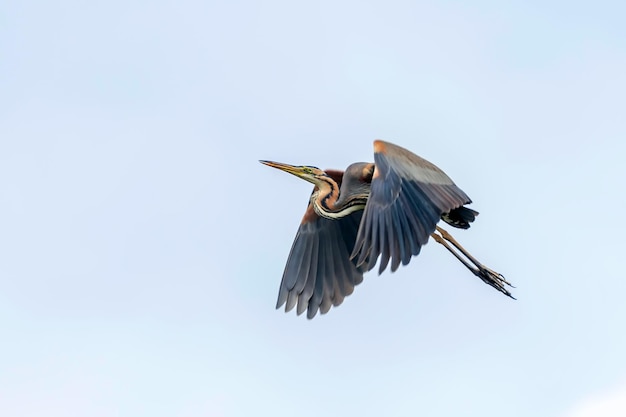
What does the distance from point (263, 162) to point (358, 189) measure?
1.18 m

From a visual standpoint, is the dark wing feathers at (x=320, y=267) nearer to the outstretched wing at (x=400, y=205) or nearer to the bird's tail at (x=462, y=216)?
the bird's tail at (x=462, y=216)

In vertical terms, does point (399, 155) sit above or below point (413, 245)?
above

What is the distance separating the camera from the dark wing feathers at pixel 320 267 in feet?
45.3

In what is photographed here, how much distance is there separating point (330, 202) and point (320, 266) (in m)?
0.74

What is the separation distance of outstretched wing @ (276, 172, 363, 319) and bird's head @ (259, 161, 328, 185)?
17.3 inches

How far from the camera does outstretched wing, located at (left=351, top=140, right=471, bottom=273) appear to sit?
37.9 ft

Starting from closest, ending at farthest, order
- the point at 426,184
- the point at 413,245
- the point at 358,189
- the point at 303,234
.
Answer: the point at 413,245, the point at 426,184, the point at 358,189, the point at 303,234

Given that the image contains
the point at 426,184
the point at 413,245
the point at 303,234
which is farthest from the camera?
the point at 303,234

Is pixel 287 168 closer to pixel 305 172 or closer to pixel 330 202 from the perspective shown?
pixel 305 172

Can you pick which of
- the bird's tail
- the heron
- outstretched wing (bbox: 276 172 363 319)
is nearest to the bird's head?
the heron

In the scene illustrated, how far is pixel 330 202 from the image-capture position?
1354 centimetres

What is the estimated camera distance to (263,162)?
548 inches

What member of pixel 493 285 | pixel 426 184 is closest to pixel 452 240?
pixel 493 285

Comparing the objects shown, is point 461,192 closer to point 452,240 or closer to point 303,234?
point 452,240
